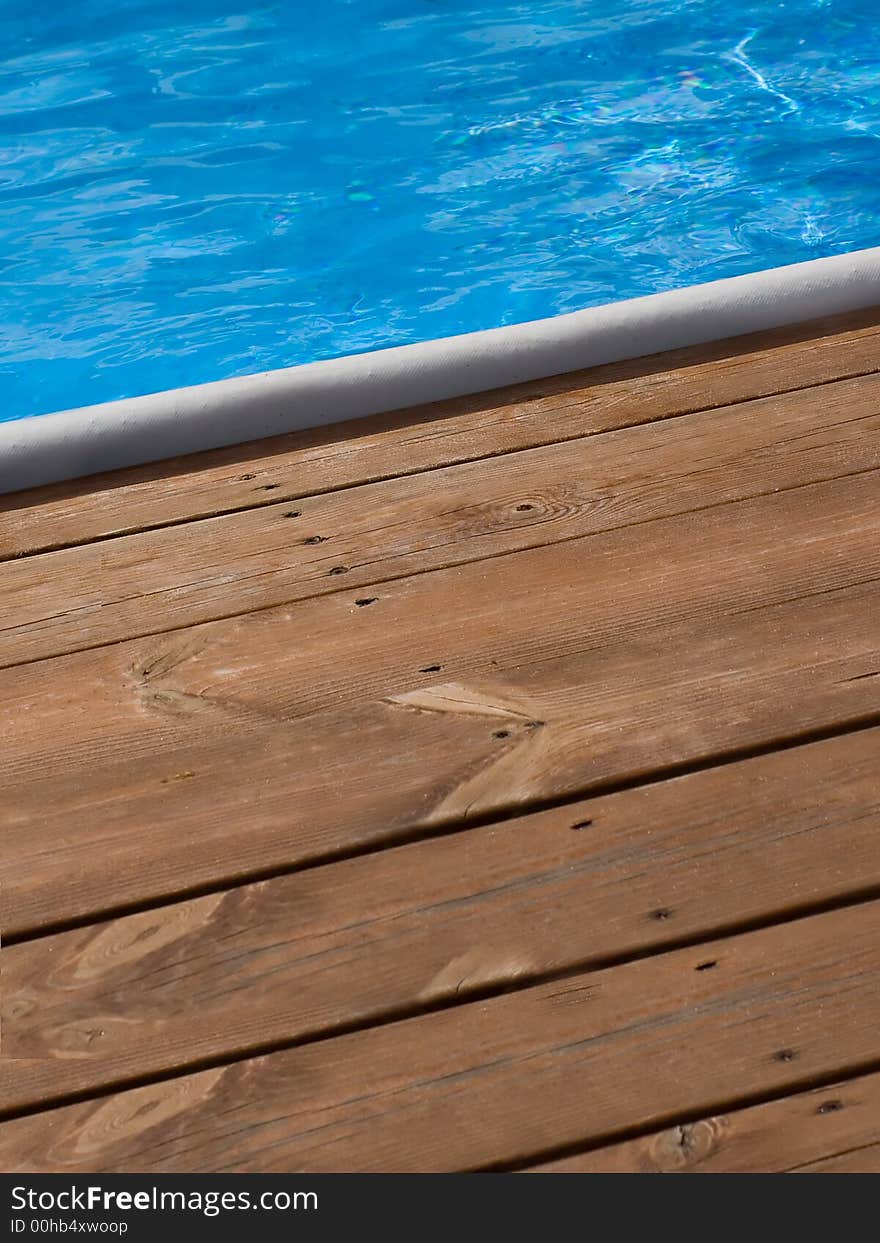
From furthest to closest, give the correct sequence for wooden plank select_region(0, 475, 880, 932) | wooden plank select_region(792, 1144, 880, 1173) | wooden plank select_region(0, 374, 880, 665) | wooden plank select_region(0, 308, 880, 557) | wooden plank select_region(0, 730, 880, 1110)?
wooden plank select_region(0, 308, 880, 557) < wooden plank select_region(0, 374, 880, 665) < wooden plank select_region(0, 475, 880, 932) < wooden plank select_region(0, 730, 880, 1110) < wooden plank select_region(792, 1144, 880, 1173)

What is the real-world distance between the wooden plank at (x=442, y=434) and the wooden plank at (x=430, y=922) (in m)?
0.64

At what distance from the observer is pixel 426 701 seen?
4.91 feet

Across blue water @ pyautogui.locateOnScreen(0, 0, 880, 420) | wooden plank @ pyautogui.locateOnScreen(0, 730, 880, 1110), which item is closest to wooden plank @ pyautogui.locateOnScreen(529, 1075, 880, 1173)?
wooden plank @ pyautogui.locateOnScreen(0, 730, 880, 1110)

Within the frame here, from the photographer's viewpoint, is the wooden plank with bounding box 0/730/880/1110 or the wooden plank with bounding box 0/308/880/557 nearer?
the wooden plank with bounding box 0/730/880/1110

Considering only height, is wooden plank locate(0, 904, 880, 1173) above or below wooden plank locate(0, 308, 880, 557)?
below

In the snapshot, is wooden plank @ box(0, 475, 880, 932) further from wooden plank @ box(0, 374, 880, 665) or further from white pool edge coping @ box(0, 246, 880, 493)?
white pool edge coping @ box(0, 246, 880, 493)

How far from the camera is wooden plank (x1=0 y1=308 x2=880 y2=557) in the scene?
1.78m

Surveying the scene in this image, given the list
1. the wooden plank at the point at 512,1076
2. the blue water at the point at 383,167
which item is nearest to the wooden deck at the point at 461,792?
the wooden plank at the point at 512,1076

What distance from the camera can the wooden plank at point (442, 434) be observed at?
1.78 meters

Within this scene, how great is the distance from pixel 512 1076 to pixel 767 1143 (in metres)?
0.22

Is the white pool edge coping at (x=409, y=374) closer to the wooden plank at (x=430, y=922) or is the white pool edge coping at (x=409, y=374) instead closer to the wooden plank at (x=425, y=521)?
the wooden plank at (x=425, y=521)

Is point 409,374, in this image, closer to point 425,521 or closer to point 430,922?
point 425,521

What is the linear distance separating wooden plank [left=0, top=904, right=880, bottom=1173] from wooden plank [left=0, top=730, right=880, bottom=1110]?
3 centimetres

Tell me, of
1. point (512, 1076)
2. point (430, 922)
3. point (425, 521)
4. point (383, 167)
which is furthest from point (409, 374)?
point (383, 167)
